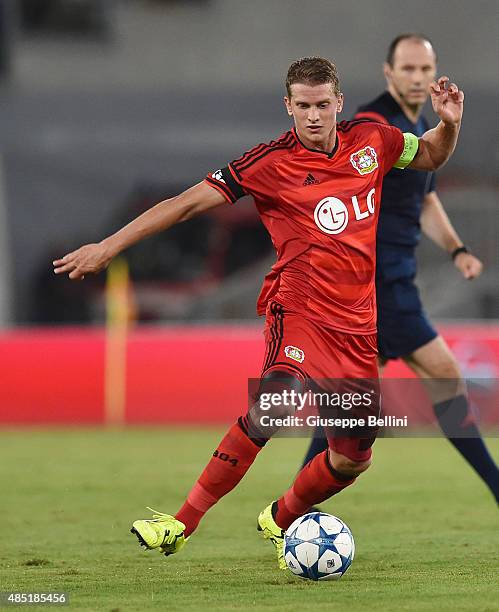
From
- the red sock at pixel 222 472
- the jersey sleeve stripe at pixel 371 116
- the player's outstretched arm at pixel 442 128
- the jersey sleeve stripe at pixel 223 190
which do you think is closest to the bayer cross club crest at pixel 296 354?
Result: the red sock at pixel 222 472

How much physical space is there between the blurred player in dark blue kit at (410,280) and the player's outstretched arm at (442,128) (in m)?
0.92

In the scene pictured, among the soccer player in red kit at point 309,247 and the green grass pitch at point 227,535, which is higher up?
the soccer player in red kit at point 309,247

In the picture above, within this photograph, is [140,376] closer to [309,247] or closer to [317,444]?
[317,444]

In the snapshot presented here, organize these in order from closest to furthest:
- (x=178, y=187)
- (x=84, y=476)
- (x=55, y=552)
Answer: (x=55, y=552) → (x=84, y=476) → (x=178, y=187)

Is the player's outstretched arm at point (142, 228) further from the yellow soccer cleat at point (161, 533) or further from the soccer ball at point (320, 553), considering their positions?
the soccer ball at point (320, 553)

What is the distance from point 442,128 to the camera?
5660mm

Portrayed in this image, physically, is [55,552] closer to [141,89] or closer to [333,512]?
[333,512]

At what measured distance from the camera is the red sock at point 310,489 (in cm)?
557

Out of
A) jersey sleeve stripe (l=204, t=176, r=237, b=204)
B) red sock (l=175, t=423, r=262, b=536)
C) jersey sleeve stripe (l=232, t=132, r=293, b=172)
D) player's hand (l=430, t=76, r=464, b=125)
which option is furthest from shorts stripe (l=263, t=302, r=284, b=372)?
player's hand (l=430, t=76, r=464, b=125)

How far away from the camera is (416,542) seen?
20.6ft

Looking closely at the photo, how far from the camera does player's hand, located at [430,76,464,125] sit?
18.3 feet

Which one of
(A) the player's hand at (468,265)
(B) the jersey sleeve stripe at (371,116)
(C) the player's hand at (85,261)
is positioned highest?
(B) the jersey sleeve stripe at (371,116)

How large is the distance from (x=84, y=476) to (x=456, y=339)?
15.5ft

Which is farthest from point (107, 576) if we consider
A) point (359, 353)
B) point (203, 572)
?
point (359, 353)
